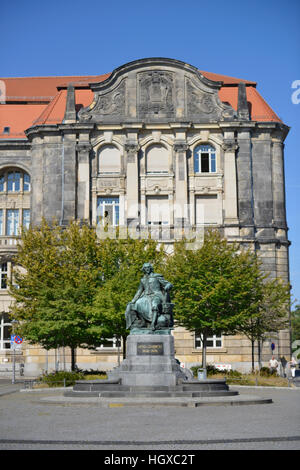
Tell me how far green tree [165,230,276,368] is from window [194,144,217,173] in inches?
367

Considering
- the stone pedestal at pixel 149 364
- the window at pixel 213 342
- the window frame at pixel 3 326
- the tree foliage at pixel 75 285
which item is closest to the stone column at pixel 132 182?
the tree foliage at pixel 75 285

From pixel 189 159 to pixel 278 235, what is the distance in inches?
290

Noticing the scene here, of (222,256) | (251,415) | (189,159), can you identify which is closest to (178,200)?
(189,159)

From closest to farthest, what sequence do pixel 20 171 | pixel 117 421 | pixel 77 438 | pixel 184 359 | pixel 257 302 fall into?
pixel 77 438 → pixel 117 421 → pixel 257 302 → pixel 184 359 → pixel 20 171

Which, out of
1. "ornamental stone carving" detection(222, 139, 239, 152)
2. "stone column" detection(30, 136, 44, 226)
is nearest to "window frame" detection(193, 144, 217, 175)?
"ornamental stone carving" detection(222, 139, 239, 152)

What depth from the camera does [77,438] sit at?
12.0 meters

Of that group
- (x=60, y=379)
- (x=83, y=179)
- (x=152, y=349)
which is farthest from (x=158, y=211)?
(x=152, y=349)

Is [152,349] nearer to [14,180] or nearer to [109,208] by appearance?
[109,208]

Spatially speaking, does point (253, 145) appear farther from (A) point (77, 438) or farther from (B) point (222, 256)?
(A) point (77, 438)

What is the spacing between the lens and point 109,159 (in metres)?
44.2

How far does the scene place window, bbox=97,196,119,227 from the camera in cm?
4344

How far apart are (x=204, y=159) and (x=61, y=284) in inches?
584

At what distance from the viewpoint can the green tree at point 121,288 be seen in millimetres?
31828

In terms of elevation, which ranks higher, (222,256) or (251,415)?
(222,256)
